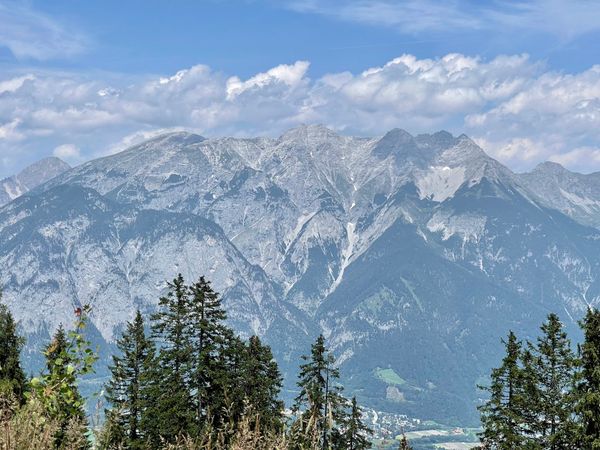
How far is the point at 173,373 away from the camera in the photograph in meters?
37.3

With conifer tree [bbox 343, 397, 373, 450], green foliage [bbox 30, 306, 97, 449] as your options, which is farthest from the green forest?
conifer tree [bbox 343, 397, 373, 450]

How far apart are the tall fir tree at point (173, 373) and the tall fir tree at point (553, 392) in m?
17.1

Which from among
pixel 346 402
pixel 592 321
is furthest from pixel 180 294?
pixel 592 321

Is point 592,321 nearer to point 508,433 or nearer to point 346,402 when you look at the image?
point 508,433

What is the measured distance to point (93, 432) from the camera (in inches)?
247

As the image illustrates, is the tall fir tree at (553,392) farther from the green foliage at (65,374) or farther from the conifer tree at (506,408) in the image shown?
the green foliage at (65,374)

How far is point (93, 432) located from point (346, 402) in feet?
117

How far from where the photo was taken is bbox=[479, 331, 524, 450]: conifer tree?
28344mm

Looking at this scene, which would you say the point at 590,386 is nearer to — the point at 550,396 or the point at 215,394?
the point at 550,396

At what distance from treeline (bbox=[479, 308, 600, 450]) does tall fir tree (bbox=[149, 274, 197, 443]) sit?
15139 mm

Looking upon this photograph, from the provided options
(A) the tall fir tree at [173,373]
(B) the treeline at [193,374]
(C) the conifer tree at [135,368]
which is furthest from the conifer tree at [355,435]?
(C) the conifer tree at [135,368]

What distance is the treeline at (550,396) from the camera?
2402 centimetres

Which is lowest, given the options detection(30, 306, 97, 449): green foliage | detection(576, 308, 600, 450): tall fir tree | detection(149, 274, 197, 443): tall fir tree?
detection(30, 306, 97, 449): green foliage

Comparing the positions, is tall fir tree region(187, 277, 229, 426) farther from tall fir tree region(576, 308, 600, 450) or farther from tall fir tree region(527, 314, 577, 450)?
tall fir tree region(576, 308, 600, 450)
